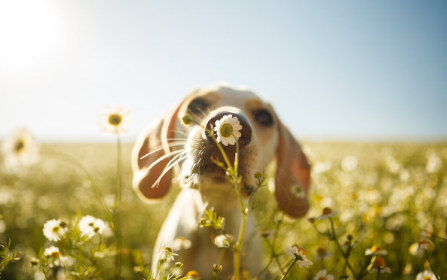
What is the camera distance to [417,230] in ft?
7.30

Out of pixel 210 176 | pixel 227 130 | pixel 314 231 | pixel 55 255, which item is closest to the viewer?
pixel 227 130

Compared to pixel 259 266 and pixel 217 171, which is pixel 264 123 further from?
pixel 259 266

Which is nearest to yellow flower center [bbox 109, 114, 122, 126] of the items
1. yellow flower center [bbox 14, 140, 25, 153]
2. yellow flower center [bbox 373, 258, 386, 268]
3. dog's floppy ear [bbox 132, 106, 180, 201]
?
dog's floppy ear [bbox 132, 106, 180, 201]

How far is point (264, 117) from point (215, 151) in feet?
2.86

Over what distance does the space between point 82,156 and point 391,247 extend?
2.77m

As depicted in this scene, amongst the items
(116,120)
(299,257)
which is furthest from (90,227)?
(299,257)

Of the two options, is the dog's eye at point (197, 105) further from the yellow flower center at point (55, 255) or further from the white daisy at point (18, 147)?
the yellow flower center at point (55, 255)

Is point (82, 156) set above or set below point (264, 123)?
below

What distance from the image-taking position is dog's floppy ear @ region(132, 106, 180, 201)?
1886mm

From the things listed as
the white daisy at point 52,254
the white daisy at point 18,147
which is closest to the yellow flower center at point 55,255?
the white daisy at point 52,254

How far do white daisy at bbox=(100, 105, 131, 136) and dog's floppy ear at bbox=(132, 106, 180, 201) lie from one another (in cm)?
33

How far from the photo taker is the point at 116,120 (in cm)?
150

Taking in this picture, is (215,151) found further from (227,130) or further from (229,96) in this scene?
Answer: (229,96)

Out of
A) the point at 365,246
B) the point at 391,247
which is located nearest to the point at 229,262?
the point at 365,246
